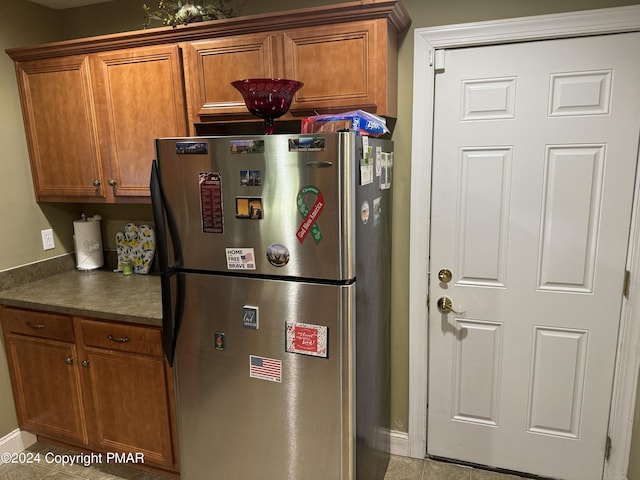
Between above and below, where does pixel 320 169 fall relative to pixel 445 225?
above

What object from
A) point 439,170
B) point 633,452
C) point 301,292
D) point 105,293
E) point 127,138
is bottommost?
point 633,452

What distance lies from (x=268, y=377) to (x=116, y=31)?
2.12 meters

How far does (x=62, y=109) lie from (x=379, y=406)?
2.23 metres

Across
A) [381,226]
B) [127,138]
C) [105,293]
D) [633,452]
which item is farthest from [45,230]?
[633,452]

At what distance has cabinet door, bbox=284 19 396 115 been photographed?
184 centimetres

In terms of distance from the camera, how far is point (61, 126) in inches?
96.4

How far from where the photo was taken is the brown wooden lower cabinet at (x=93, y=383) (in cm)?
216

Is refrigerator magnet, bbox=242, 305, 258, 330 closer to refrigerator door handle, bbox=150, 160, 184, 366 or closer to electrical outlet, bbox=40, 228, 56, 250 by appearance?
refrigerator door handle, bbox=150, 160, 184, 366

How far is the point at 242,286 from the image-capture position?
1726 millimetres

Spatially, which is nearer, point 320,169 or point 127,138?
point 320,169

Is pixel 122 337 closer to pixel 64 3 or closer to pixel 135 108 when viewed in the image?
pixel 135 108

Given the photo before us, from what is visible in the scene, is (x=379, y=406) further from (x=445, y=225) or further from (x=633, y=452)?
(x=633, y=452)

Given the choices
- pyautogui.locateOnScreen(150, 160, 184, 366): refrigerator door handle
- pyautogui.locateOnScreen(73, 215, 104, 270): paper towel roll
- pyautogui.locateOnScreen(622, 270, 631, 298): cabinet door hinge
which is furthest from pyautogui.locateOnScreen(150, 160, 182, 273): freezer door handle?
pyautogui.locateOnScreen(622, 270, 631, 298): cabinet door hinge

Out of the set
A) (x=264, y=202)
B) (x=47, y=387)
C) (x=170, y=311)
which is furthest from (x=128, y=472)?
(x=264, y=202)
